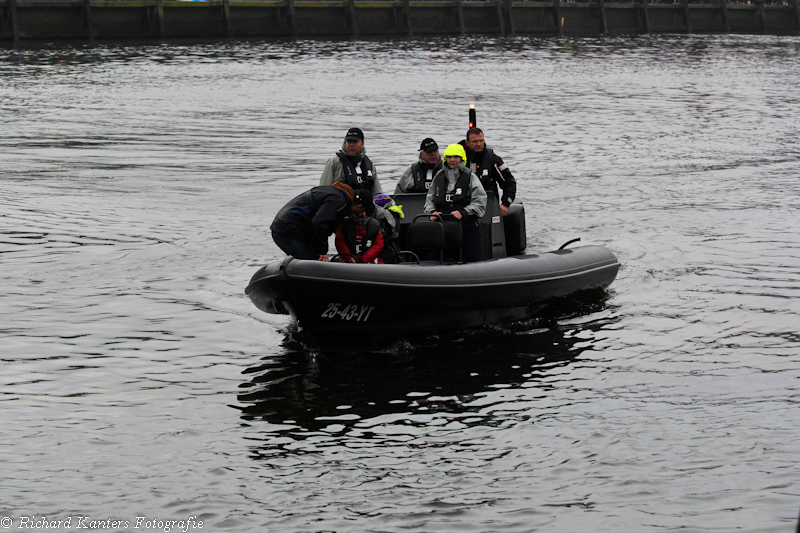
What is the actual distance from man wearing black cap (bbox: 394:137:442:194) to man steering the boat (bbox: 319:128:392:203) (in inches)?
22.7

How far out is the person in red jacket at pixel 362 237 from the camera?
8.56 meters

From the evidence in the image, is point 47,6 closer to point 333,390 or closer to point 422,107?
point 422,107

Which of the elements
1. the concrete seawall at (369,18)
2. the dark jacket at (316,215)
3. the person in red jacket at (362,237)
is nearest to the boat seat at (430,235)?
the person in red jacket at (362,237)

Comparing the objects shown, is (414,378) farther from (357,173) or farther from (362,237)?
(357,173)

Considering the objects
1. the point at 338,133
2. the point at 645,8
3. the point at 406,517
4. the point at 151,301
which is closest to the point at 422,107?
the point at 338,133

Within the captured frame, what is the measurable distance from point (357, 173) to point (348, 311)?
1960 millimetres

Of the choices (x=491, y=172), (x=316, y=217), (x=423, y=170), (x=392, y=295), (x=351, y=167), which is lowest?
(x=392, y=295)

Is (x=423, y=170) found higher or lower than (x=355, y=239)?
higher

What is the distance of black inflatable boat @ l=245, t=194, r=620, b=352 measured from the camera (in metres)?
7.77

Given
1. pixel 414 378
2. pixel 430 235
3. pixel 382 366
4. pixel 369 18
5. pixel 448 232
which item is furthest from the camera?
pixel 369 18

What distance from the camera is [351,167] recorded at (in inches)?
374

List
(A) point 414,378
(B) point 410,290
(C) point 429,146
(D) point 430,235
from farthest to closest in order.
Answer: (C) point 429,146
(D) point 430,235
(B) point 410,290
(A) point 414,378

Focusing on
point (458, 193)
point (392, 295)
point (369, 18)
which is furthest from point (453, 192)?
point (369, 18)

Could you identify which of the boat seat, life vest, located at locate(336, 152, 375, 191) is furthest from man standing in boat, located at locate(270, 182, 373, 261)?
life vest, located at locate(336, 152, 375, 191)
